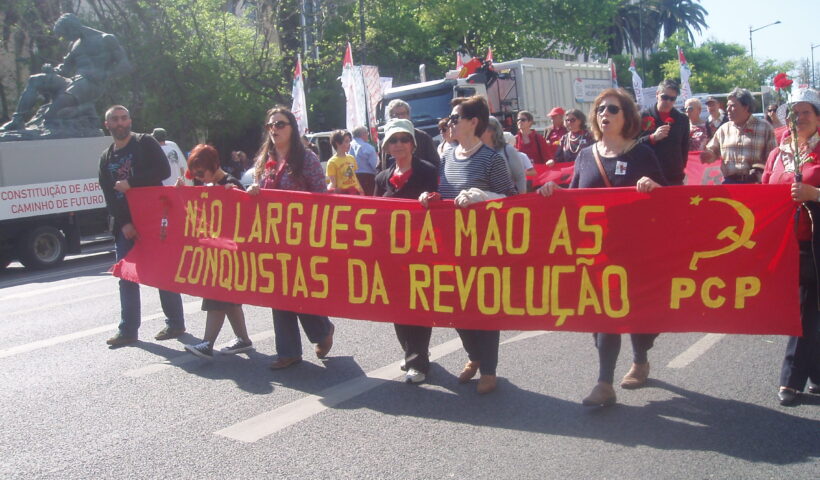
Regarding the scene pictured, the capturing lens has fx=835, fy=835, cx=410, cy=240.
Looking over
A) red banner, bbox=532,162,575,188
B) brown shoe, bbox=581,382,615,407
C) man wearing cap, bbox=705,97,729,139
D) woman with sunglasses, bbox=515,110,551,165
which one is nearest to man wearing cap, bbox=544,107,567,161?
woman with sunglasses, bbox=515,110,551,165

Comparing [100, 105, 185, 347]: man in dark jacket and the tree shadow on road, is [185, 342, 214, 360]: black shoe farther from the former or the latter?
the tree shadow on road

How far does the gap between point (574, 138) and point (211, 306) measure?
5277 mm

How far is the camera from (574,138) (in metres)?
9.86

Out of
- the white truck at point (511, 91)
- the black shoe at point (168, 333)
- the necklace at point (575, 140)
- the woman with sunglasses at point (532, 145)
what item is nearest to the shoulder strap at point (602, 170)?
the black shoe at point (168, 333)

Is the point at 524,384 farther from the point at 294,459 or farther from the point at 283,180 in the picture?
the point at 283,180

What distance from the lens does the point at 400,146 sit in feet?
17.5

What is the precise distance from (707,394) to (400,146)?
2382 millimetres

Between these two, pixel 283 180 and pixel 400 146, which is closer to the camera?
pixel 400 146

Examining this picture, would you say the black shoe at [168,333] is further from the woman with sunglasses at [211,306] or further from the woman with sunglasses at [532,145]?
the woman with sunglasses at [532,145]

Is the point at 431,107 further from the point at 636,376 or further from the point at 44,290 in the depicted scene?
the point at 636,376

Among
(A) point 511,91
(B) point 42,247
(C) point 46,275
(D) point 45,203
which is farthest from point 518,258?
(A) point 511,91

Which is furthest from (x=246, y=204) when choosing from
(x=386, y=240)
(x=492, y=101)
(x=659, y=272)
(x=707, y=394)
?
(x=492, y=101)

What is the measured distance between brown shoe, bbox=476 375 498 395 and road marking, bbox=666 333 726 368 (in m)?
1.27

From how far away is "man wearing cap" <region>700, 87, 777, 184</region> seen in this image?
265 inches
